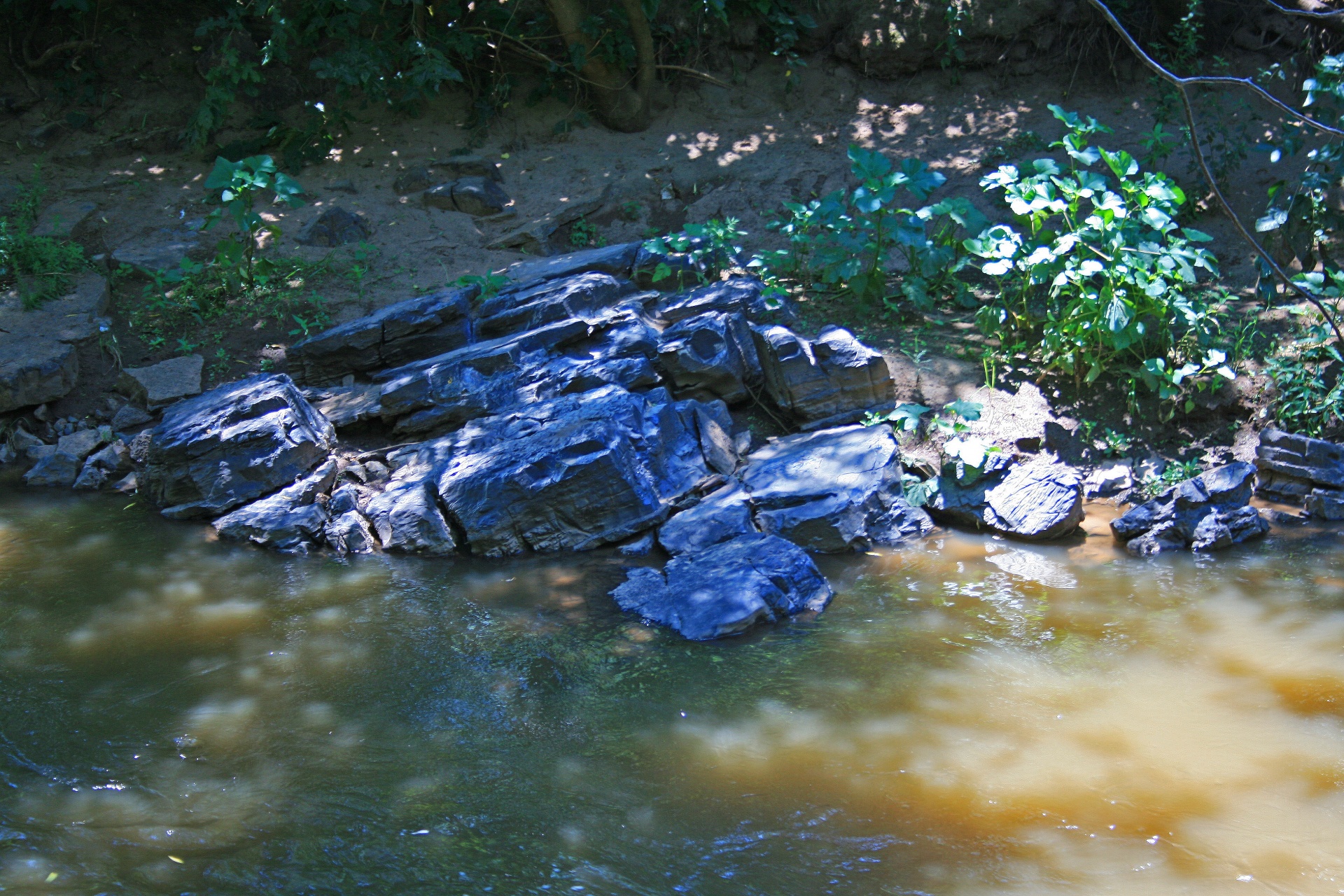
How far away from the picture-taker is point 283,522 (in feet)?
14.7

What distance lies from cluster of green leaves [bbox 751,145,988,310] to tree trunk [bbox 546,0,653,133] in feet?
8.54

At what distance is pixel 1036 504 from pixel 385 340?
3717 mm

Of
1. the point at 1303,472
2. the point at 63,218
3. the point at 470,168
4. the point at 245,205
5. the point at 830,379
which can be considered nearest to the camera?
the point at 1303,472

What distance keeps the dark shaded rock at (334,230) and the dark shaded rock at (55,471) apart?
238 centimetres

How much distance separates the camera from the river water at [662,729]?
243 cm

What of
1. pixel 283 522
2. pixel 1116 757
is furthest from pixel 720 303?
pixel 1116 757

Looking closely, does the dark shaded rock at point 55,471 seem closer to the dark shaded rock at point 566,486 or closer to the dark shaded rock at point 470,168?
the dark shaded rock at point 566,486

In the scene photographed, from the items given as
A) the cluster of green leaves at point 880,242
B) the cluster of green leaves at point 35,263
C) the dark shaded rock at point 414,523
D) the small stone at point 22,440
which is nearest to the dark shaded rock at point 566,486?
the dark shaded rock at point 414,523

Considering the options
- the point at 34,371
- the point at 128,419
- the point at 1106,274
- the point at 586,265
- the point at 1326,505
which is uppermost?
the point at 1106,274

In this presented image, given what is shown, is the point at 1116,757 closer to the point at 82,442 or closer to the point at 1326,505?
the point at 1326,505

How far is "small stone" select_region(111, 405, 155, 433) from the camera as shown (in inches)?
216

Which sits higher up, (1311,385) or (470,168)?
(470,168)

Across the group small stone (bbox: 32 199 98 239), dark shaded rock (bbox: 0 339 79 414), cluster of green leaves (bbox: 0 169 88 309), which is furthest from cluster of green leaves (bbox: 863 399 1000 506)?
small stone (bbox: 32 199 98 239)

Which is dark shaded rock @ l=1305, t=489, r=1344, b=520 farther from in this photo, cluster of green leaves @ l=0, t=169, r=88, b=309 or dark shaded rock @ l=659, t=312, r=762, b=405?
cluster of green leaves @ l=0, t=169, r=88, b=309
